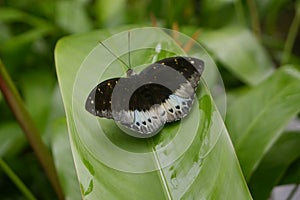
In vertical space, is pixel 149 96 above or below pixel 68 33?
above

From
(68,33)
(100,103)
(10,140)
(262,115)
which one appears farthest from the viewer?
(68,33)

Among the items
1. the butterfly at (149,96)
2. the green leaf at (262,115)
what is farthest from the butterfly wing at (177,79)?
the green leaf at (262,115)

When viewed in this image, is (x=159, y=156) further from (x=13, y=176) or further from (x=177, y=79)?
(x=13, y=176)

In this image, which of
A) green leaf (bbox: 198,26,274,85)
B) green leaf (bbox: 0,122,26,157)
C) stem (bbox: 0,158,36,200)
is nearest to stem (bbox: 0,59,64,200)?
stem (bbox: 0,158,36,200)

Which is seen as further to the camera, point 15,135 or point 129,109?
point 15,135

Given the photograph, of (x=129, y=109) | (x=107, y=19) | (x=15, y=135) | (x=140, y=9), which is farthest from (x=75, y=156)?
(x=140, y=9)

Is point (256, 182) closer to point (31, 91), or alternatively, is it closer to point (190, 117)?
point (190, 117)

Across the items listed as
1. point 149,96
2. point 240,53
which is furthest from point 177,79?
point 240,53

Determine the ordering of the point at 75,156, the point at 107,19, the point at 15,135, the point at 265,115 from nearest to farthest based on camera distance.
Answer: the point at 75,156 < the point at 265,115 < the point at 15,135 < the point at 107,19
